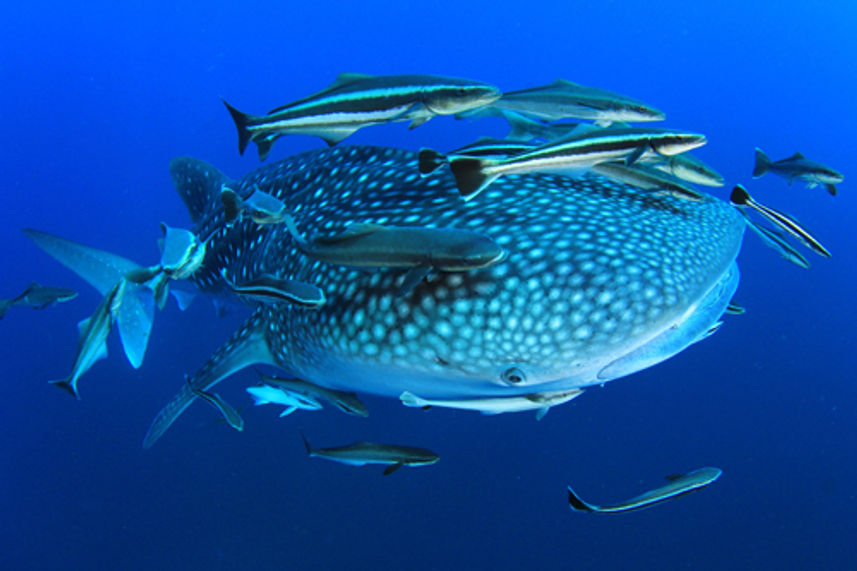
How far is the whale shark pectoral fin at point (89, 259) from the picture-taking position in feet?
8.01

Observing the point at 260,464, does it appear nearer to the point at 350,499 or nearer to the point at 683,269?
the point at 350,499

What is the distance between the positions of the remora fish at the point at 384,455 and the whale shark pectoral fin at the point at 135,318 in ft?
2.86

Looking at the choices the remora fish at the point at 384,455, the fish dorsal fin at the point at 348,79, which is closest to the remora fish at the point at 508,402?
the remora fish at the point at 384,455

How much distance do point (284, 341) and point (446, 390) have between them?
3.56 feet

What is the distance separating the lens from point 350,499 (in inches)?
221

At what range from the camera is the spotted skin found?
1639 mm

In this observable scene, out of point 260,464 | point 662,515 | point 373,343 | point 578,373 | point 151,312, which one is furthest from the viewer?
point 260,464

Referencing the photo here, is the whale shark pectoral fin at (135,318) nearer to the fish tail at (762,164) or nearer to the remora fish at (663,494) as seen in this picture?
the remora fish at (663,494)

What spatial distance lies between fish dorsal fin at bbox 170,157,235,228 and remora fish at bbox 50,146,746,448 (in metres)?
1.67

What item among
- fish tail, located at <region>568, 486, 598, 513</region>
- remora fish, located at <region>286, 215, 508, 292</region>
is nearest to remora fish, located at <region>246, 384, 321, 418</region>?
remora fish, located at <region>286, 215, 508, 292</region>

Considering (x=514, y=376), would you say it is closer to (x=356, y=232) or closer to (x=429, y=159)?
(x=356, y=232)

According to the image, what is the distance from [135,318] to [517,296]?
1702 millimetres

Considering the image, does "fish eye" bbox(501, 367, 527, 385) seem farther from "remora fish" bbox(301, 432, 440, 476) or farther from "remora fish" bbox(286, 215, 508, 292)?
"remora fish" bbox(301, 432, 440, 476)

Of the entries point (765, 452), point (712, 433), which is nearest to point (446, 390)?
point (712, 433)
